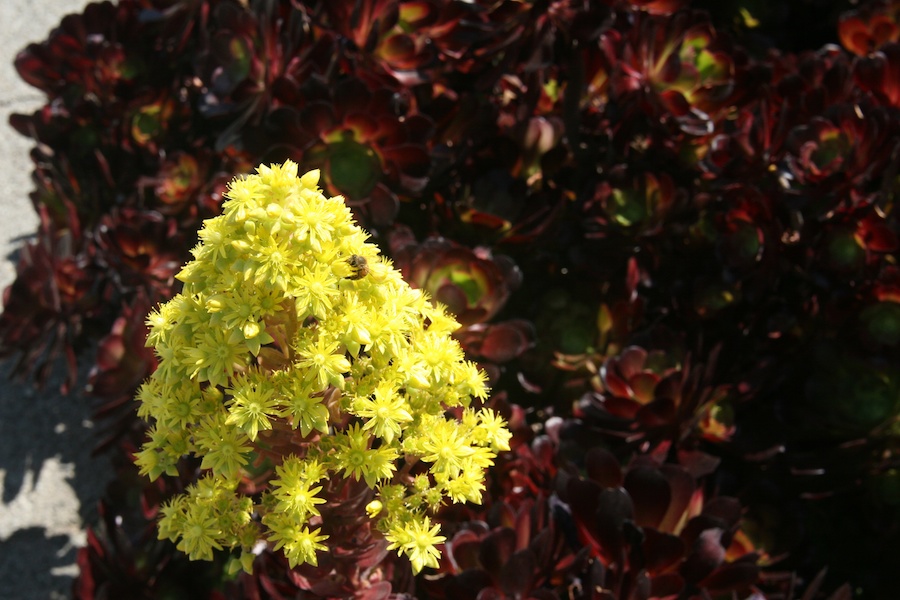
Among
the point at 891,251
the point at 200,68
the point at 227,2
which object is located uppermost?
the point at 227,2

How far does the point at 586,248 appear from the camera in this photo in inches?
67.1

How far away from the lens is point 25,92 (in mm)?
2525

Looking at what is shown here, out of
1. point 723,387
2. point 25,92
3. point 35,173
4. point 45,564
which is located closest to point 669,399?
point 723,387

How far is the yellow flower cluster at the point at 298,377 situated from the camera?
2.69ft

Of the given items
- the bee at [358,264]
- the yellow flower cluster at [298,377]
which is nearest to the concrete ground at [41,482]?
the yellow flower cluster at [298,377]

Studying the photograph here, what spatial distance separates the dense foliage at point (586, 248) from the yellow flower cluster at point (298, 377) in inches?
14.8

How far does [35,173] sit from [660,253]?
1.45 metres

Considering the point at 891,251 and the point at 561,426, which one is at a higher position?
the point at 891,251

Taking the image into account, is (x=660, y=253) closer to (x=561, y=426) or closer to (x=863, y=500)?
(x=561, y=426)

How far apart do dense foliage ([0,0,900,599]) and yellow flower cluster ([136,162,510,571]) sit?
377mm

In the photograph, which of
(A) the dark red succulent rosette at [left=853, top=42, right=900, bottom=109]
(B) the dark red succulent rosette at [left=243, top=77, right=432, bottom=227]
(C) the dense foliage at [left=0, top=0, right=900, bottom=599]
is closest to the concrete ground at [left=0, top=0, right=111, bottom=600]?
(C) the dense foliage at [left=0, top=0, right=900, bottom=599]

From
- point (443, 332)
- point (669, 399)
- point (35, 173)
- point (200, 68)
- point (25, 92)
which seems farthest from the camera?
point (25, 92)

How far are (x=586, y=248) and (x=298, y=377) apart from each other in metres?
0.95

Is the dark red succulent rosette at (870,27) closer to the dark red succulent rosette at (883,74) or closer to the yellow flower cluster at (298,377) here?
the dark red succulent rosette at (883,74)
